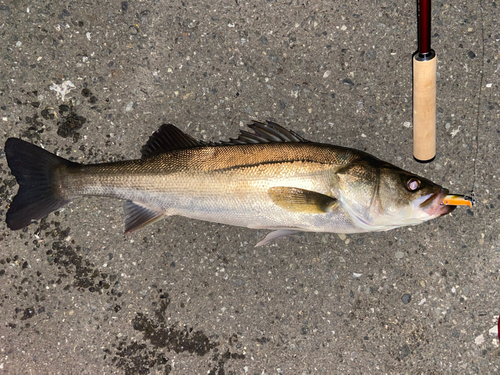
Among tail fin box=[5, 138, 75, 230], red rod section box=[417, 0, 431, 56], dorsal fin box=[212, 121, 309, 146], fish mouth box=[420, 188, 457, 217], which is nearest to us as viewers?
red rod section box=[417, 0, 431, 56]

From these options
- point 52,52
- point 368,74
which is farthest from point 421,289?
point 52,52

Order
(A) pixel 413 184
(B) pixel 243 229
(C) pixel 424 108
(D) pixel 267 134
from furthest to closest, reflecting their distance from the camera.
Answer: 1. (B) pixel 243 229
2. (D) pixel 267 134
3. (C) pixel 424 108
4. (A) pixel 413 184

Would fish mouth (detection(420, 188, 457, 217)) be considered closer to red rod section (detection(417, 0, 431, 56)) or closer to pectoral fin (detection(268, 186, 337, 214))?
pectoral fin (detection(268, 186, 337, 214))

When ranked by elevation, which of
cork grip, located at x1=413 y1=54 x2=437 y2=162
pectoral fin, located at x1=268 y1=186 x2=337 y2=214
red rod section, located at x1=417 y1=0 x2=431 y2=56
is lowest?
pectoral fin, located at x1=268 y1=186 x2=337 y2=214

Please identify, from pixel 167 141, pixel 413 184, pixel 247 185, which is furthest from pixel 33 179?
pixel 413 184

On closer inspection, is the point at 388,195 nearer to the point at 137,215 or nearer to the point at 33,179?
the point at 137,215

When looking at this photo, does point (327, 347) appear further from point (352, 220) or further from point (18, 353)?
point (18, 353)

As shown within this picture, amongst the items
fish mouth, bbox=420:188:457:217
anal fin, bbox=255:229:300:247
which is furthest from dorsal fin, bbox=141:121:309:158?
fish mouth, bbox=420:188:457:217

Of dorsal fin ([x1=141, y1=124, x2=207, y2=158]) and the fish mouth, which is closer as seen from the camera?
the fish mouth
